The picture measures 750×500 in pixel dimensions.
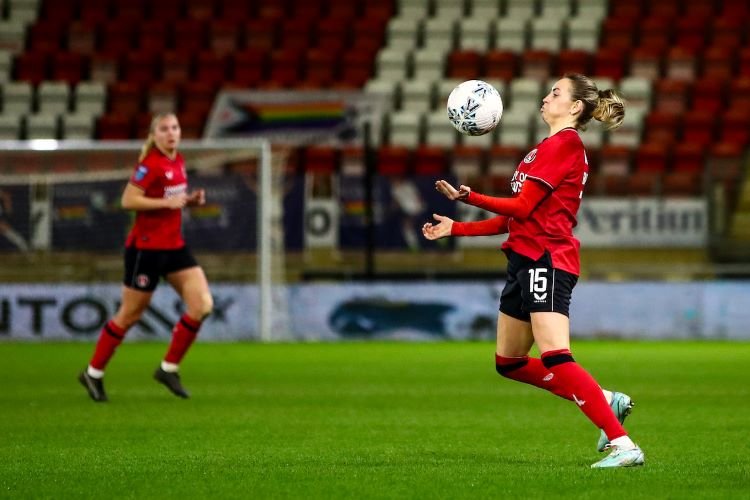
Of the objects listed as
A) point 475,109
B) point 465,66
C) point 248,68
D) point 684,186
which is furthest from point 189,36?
point 475,109

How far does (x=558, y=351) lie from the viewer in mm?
5992

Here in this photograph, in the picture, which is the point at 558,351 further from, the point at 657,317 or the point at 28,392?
the point at 657,317

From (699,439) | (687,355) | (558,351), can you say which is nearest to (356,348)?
(687,355)

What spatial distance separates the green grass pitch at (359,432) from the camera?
5484 mm

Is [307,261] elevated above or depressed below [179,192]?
below

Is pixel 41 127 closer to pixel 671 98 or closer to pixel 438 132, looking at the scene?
pixel 438 132

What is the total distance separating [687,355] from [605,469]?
9.02m

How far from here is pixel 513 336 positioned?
250 inches

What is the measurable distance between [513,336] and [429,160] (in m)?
14.4

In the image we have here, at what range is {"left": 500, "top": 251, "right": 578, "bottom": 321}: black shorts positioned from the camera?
601 centimetres

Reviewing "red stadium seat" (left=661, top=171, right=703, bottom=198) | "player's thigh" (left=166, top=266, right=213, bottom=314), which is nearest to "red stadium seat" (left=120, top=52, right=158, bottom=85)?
"red stadium seat" (left=661, top=171, right=703, bottom=198)

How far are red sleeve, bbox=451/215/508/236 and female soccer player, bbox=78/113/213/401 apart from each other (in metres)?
3.67

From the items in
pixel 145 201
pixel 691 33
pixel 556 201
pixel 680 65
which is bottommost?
pixel 145 201

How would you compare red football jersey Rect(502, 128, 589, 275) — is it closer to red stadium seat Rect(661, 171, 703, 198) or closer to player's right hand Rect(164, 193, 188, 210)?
player's right hand Rect(164, 193, 188, 210)
